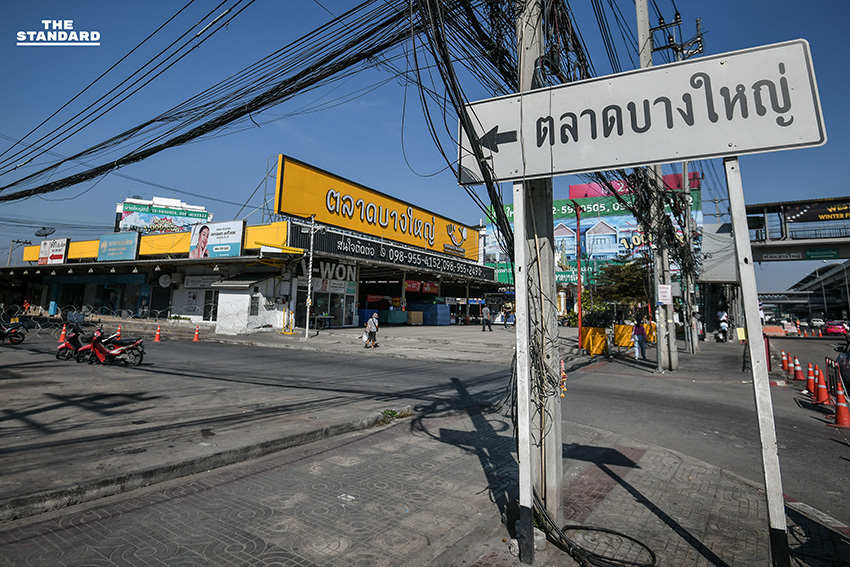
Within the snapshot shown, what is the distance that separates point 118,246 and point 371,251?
1905 centimetres

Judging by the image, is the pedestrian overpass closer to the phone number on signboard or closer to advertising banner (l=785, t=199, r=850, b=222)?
advertising banner (l=785, t=199, r=850, b=222)

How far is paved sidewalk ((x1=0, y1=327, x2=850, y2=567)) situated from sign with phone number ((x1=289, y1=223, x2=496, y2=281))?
16975 millimetres

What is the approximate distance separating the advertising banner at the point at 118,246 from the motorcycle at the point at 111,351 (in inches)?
806

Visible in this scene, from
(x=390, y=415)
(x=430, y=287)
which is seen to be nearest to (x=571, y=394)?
(x=390, y=415)

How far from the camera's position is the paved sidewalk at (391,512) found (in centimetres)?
290

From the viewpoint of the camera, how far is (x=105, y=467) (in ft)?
13.3

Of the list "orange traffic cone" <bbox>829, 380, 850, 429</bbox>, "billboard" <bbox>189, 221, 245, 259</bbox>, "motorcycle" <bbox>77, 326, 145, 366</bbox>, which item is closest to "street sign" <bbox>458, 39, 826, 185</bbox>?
"orange traffic cone" <bbox>829, 380, 850, 429</bbox>

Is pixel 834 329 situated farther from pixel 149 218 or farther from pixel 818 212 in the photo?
pixel 149 218

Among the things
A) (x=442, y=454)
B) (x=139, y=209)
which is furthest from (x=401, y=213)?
(x=139, y=209)

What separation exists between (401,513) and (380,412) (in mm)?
3179

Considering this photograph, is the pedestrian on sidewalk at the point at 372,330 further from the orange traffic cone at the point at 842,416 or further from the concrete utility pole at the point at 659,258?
the orange traffic cone at the point at 842,416

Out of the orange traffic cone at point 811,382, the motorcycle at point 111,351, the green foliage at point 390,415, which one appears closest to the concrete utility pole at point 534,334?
the green foliage at point 390,415

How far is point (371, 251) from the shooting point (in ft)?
80.9

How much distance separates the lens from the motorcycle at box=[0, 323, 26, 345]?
14.8 meters
